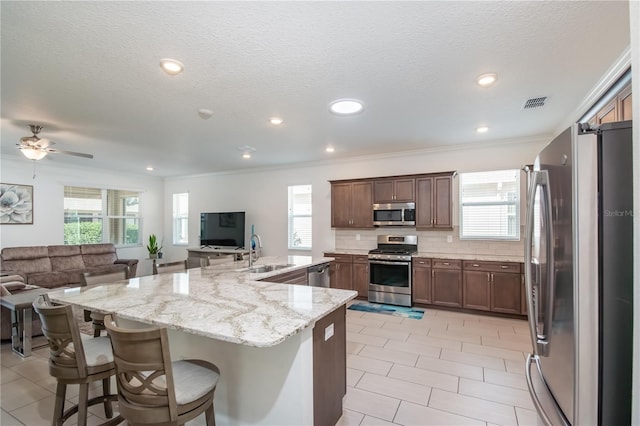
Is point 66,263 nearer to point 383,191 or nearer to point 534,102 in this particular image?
point 383,191

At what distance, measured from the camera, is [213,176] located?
7.89 m

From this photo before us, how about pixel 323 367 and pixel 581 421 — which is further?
pixel 323 367

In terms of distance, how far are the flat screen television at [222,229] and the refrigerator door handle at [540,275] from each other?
20.8ft

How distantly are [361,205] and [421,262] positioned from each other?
1498mm

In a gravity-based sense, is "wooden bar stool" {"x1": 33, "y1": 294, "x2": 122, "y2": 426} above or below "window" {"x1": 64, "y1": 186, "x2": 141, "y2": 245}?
below

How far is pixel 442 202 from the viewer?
495cm

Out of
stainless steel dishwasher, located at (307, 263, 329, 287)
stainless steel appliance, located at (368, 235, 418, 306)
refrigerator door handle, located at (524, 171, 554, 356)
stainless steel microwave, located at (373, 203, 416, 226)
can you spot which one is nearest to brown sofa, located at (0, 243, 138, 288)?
stainless steel dishwasher, located at (307, 263, 329, 287)

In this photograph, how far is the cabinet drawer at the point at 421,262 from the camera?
487 cm

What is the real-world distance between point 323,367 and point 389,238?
395 cm

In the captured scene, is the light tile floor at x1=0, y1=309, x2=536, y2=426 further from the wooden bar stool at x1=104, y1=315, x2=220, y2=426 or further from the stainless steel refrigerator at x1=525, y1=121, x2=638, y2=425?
the stainless steel refrigerator at x1=525, y1=121, x2=638, y2=425

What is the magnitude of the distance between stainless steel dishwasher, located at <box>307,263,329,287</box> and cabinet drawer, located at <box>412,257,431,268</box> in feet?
5.28

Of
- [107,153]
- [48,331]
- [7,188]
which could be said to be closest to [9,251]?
[7,188]

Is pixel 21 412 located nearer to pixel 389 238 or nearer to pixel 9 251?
pixel 9 251

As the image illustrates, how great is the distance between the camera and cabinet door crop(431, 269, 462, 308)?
15.3 ft
